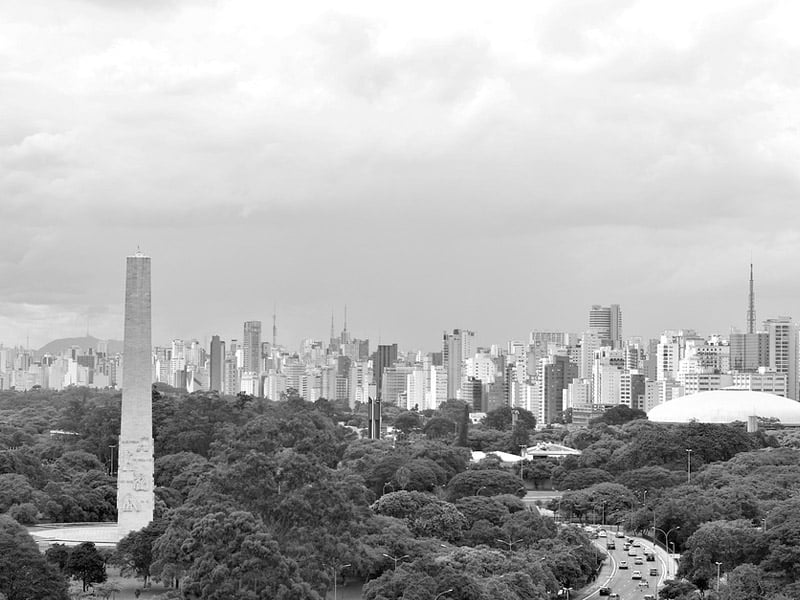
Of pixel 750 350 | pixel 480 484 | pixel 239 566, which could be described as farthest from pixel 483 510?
pixel 750 350

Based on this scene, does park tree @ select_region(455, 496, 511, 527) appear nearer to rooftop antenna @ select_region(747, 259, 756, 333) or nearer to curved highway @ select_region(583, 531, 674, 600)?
curved highway @ select_region(583, 531, 674, 600)

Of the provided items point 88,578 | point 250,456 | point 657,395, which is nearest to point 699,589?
point 250,456

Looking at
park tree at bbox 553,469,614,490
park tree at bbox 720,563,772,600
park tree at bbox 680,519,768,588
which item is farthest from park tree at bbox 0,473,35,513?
park tree at bbox 553,469,614,490

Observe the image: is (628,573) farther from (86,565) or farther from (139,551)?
(86,565)

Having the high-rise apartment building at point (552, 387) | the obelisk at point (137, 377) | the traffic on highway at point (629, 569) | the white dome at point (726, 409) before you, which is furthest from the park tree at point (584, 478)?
the high-rise apartment building at point (552, 387)

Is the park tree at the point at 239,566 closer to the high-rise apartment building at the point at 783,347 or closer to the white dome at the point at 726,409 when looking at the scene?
the white dome at the point at 726,409

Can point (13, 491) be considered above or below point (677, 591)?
above
